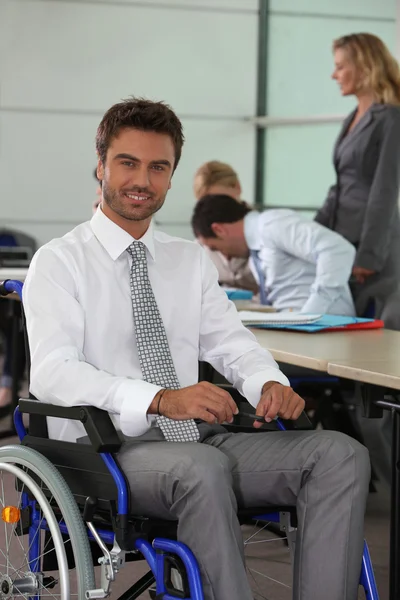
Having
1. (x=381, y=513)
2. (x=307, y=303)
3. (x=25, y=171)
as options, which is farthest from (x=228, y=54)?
(x=381, y=513)

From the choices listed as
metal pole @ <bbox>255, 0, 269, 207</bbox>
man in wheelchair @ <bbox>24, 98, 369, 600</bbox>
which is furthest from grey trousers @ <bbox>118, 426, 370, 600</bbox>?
metal pole @ <bbox>255, 0, 269, 207</bbox>

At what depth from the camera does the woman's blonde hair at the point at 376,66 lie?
4.46 meters

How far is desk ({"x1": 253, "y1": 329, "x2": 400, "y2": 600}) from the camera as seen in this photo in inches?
85.0

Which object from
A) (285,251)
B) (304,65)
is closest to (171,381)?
(285,251)

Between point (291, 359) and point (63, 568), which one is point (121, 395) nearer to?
point (63, 568)

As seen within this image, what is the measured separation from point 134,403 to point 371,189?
2930 mm

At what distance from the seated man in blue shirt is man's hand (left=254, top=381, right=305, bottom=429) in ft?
5.17

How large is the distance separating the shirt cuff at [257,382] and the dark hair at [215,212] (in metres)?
2.11

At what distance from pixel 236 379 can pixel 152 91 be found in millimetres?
5446

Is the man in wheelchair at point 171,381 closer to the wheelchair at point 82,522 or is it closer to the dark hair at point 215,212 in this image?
the wheelchair at point 82,522

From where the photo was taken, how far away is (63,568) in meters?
1.75

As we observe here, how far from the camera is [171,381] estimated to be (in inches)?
78.4

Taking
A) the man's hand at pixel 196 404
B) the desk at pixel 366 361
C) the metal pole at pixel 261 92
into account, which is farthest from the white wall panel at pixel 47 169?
the man's hand at pixel 196 404

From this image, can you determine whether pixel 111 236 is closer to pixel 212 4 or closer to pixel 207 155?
pixel 207 155
